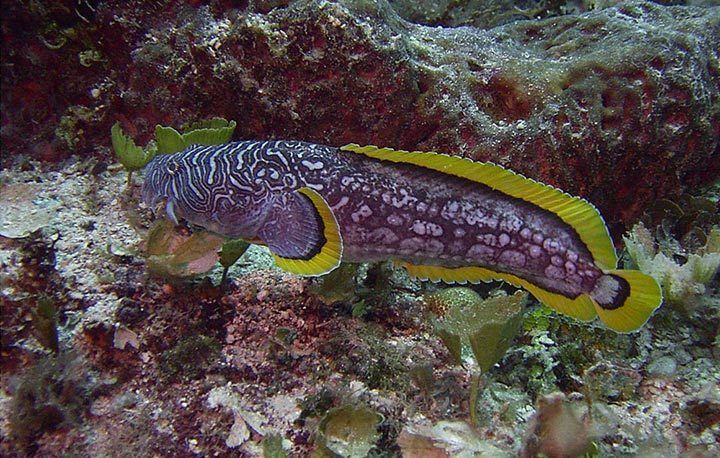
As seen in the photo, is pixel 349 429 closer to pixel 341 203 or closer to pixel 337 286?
pixel 337 286

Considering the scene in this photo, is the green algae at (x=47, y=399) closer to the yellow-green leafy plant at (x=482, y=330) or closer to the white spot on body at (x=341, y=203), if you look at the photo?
the white spot on body at (x=341, y=203)

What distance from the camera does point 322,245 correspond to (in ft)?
10.3

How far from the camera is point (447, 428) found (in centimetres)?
272

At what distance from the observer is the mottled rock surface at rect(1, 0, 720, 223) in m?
3.93

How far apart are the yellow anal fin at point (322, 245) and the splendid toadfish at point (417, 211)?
0.10ft

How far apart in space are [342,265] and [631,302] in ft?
6.44

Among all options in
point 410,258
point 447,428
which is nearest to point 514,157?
point 410,258

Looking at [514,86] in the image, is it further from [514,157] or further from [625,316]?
[625,316]

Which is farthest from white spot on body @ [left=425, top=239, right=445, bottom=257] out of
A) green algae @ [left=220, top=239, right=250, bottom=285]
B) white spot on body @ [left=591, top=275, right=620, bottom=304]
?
green algae @ [left=220, top=239, right=250, bottom=285]

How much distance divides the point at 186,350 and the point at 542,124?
3.34m

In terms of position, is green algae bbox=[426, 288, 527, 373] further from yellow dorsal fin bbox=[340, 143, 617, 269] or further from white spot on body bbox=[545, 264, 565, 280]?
yellow dorsal fin bbox=[340, 143, 617, 269]

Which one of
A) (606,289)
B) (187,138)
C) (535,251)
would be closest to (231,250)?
(187,138)

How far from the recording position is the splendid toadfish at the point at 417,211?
128 inches

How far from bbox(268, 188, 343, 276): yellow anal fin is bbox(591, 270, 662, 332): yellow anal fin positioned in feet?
6.01
